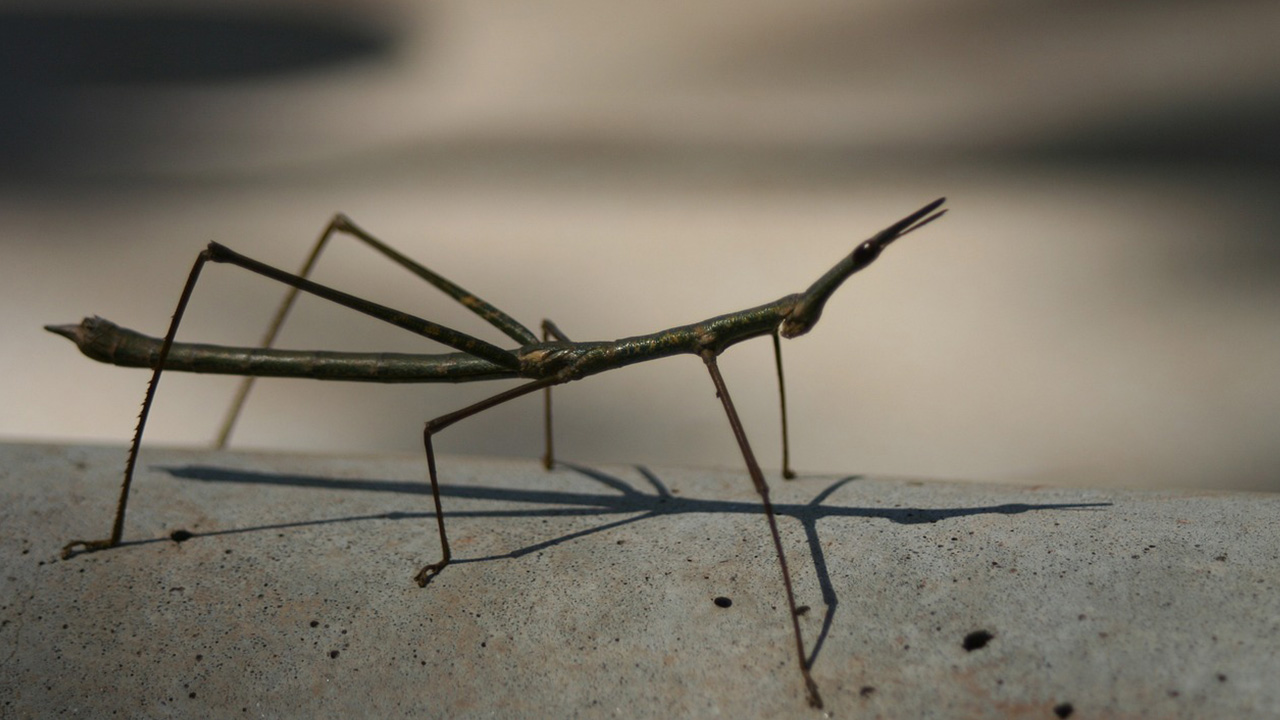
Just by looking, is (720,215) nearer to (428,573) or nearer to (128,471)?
(428,573)

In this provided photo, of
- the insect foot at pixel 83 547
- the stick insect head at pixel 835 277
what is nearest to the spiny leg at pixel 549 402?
the stick insect head at pixel 835 277

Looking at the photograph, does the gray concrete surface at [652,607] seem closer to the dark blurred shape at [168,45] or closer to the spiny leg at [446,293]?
the spiny leg at [446,293]

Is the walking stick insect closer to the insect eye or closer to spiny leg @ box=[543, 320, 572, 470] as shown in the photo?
spiny leg @ box=[543, 320, 572, 470]

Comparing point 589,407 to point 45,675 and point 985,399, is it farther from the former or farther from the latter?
point 45,675

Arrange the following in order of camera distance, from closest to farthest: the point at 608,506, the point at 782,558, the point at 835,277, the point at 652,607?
the point at 782,558
the point at 652,607
the point at 835,277
the point at 608,506

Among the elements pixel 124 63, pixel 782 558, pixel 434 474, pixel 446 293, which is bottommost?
pixel 782 558

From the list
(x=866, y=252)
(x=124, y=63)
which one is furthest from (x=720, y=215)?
(x=124, y=63)
